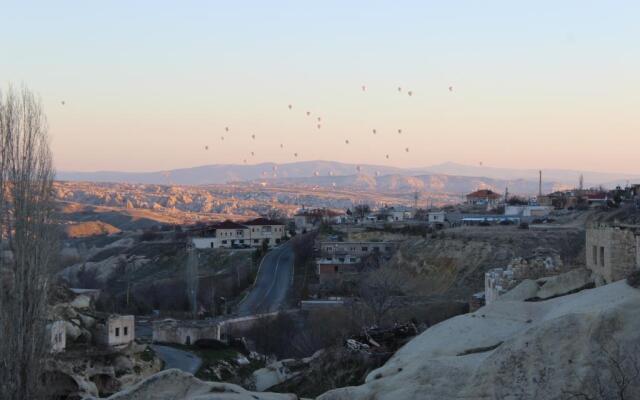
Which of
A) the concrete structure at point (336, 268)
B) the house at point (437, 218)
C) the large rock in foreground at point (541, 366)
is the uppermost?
the large rock in foreground at point (541, 366)

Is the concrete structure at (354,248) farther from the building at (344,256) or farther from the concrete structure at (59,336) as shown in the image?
the concrete structure at (59,336)

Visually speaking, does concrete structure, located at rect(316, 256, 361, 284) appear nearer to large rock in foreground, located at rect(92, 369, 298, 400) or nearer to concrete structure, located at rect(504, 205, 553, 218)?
concrete structure, located at rect(504, 205, 553, 218)

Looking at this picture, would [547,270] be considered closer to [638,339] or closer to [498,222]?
[638,339]

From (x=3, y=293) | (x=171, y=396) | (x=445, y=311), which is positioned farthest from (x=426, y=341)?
(x=445, y=311)

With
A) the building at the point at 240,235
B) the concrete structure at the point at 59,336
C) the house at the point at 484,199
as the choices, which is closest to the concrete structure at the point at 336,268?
the building at the point at 240,235

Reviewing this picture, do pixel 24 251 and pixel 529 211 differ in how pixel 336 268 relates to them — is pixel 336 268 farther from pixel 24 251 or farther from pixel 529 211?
pixel 24 251

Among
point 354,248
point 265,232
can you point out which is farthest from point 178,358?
point 265,232

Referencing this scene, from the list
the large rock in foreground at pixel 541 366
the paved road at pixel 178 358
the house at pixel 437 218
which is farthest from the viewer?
the house at pixel 437 218
